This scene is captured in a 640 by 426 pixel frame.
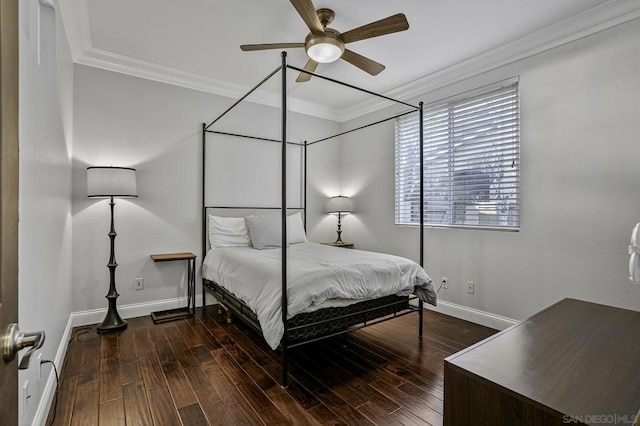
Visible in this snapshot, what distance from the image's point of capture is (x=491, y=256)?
10.4 feet

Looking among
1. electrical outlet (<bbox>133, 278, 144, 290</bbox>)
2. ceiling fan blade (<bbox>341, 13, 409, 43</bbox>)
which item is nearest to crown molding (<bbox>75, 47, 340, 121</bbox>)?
ceiling fan blade (<bbox>341, 13, 409, 43</bbox>)

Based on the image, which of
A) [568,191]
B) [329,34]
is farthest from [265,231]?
[568,191]

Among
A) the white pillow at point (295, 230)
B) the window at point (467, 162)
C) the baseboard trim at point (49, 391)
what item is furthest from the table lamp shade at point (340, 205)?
the baseboard trim at point (49, 391)

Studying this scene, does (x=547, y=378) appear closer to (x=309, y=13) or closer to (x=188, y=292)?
(x=309, y=13)

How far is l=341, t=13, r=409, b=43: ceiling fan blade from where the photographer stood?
6.98ft

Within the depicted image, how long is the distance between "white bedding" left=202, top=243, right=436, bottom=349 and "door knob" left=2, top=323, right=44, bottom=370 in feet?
5.01

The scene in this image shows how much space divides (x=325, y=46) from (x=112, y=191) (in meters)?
2.26

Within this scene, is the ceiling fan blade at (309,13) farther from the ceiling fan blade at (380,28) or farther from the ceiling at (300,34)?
the ceiling at (300,34)

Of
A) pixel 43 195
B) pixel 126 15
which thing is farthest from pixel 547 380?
pixel 126 15

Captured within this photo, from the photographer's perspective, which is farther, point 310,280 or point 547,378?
point 310,280

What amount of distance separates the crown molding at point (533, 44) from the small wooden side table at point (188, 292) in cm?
323

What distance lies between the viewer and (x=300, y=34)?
2.88 m

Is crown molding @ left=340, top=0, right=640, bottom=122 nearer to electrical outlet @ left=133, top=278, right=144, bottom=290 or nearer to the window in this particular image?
the window

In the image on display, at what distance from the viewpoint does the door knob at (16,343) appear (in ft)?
1.94
